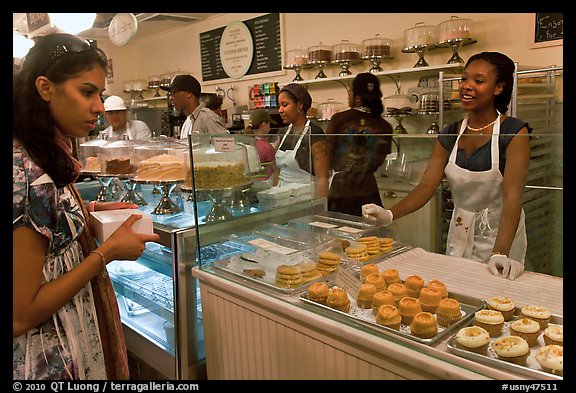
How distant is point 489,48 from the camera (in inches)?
160

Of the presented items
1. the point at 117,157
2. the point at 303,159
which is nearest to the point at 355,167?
the point at 303,159

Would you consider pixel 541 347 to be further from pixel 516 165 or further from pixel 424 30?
pixel 424 30

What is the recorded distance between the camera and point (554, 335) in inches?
45.6

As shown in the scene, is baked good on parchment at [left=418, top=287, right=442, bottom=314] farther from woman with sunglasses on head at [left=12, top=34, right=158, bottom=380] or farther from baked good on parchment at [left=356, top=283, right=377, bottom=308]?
woman with sunglasses on head at [left=12, top=34, right=158, bottom=380]

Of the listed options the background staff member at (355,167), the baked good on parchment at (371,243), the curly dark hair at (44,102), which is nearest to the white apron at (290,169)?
the background staff member at (355,167)

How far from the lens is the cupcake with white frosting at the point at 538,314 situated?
4.06 feet

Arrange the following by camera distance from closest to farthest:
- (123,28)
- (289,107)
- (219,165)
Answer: (219,165)
(289,107)
(123,28)

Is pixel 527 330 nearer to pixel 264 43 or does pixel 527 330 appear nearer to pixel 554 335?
pixel 554 335

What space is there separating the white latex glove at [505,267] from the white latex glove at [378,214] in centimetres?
45

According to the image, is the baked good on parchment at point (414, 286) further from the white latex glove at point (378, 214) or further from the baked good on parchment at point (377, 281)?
the white latex glove at point (378, 214)

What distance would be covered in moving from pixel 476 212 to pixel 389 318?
30.1 inches

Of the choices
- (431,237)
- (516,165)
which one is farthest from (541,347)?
(431,237)
